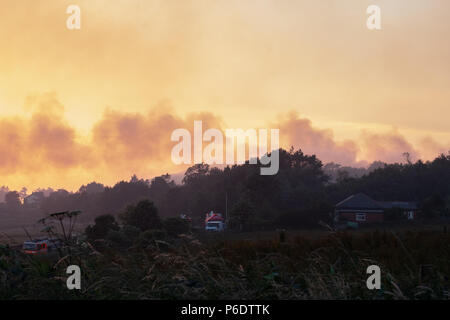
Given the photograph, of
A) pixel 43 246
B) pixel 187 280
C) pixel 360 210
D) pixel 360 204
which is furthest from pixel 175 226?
pixel 360 204

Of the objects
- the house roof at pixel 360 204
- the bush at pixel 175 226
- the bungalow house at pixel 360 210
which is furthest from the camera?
the house roof at pixel 360 204

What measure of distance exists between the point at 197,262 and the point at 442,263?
6434mm

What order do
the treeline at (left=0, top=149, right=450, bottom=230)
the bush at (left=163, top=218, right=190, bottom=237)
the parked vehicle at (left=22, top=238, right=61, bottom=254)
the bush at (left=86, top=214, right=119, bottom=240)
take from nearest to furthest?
the parked vehicle at (left=22, top=238, right=61, bottom=254)
the bush at (left=86, top=214, right=119, bottom=240)
the bush at (left=163, top=218, right=190, bottom=237)
the treeline at (left=0, top=149, right=450, bottom=230)

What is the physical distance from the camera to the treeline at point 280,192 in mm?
58000

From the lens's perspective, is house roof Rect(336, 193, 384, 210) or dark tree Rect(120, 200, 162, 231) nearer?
dark tree Rect(120, 200, 162, 231)

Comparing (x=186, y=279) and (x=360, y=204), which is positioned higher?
(x=186, y=279)

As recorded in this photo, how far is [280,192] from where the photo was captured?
7444 centimetres

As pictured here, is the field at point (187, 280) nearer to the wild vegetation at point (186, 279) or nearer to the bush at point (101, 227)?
the wild vegetation at point (186, 279)

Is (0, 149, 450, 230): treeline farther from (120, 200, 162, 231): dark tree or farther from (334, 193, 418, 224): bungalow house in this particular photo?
(120, 200, 162, 231): dark tree

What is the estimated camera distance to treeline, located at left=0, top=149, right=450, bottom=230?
5800 cm

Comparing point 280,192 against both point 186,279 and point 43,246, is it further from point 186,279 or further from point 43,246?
point 186,279

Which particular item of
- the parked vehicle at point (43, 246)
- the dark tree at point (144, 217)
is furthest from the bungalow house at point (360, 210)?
the parked vehicle at point (43, 246)

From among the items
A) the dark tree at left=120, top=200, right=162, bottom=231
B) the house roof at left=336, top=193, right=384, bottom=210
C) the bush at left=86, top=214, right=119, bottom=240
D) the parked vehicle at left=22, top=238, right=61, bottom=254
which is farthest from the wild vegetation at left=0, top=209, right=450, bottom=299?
the house roof at left=336, top=193, right=384, bottom=210
